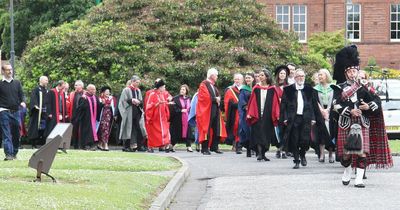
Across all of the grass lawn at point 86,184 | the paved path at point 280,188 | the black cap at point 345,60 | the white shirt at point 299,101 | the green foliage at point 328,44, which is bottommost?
the paved path at point 280,188

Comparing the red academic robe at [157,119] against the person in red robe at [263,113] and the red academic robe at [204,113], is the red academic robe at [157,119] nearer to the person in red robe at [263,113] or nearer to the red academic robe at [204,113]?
the red academic robe at [204,113]

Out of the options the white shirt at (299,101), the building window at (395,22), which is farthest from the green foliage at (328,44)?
the white shirt at (299,101)

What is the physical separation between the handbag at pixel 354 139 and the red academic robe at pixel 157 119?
1219 centimetres

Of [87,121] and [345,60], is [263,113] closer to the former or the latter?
[345,60]

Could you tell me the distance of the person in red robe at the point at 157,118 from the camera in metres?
26.8

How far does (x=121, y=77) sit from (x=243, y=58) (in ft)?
14.1

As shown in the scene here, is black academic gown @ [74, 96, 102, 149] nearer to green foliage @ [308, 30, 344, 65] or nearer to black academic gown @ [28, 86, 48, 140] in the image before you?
black academic gown @ [28, 86, 48, 140]

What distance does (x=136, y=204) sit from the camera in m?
12.1

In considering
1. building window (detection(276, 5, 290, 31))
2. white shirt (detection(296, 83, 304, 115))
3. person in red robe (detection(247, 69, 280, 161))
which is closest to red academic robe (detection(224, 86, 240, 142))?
person in red robe (detection(247, 69, 280, 161))

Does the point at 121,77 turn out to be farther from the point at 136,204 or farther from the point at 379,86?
the point at 136,204

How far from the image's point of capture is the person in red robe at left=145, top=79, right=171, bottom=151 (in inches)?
1054

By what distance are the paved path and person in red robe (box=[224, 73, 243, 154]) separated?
4.68 meters

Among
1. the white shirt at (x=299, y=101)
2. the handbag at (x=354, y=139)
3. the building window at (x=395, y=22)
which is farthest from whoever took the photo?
the building window at (x=395, y=22)

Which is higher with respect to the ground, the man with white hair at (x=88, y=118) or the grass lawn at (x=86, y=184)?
the man with white hair at (x=88, y=118)
